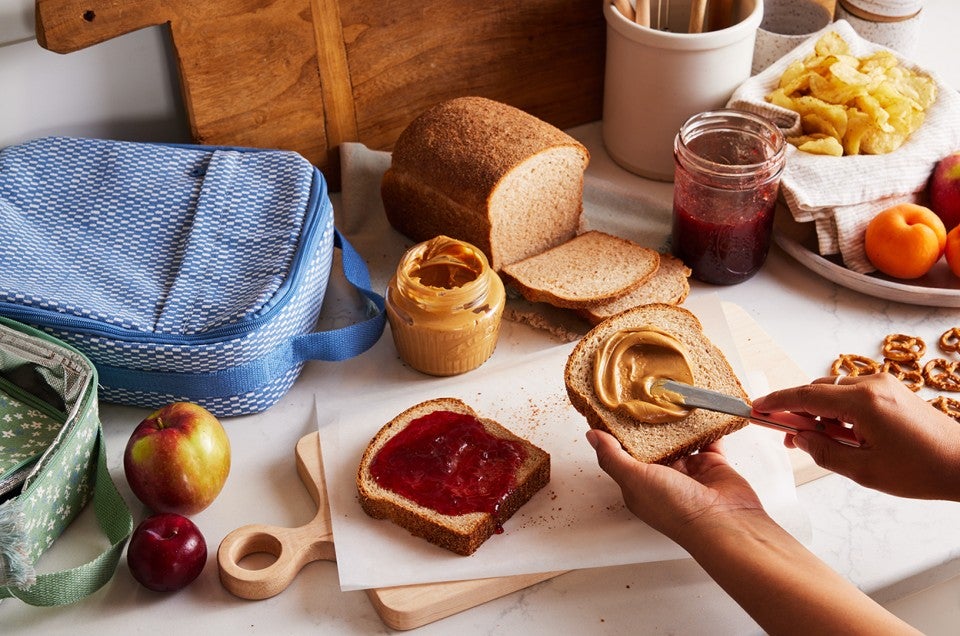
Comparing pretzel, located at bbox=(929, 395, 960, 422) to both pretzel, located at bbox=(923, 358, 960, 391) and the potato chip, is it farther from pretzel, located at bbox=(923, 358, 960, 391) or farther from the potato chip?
the potato chip

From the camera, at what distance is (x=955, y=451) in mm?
1511

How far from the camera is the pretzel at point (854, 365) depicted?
195 centimetres

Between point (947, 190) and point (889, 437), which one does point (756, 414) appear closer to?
point (889, 437)

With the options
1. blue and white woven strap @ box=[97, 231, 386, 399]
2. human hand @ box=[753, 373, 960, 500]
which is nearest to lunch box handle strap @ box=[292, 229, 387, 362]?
blue and white woven strap @ box=[97, 231, 386, 399]

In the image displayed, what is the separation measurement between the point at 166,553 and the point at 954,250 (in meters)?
1.58

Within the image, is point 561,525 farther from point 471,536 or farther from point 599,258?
point 599,258

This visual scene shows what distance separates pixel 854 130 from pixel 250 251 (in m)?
1.27

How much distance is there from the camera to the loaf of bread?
2043 millimetres

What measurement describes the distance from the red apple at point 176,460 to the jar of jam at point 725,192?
1.04m

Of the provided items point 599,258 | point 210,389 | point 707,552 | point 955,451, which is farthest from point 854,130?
point 210,389

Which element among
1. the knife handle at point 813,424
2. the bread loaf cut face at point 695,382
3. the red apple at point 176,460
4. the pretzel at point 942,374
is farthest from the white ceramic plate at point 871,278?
the red apple at point 176,460

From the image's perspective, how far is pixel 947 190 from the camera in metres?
2.14

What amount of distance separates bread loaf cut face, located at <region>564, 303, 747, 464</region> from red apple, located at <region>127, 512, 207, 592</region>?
66 cm

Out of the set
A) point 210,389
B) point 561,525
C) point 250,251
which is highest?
point 250,251
